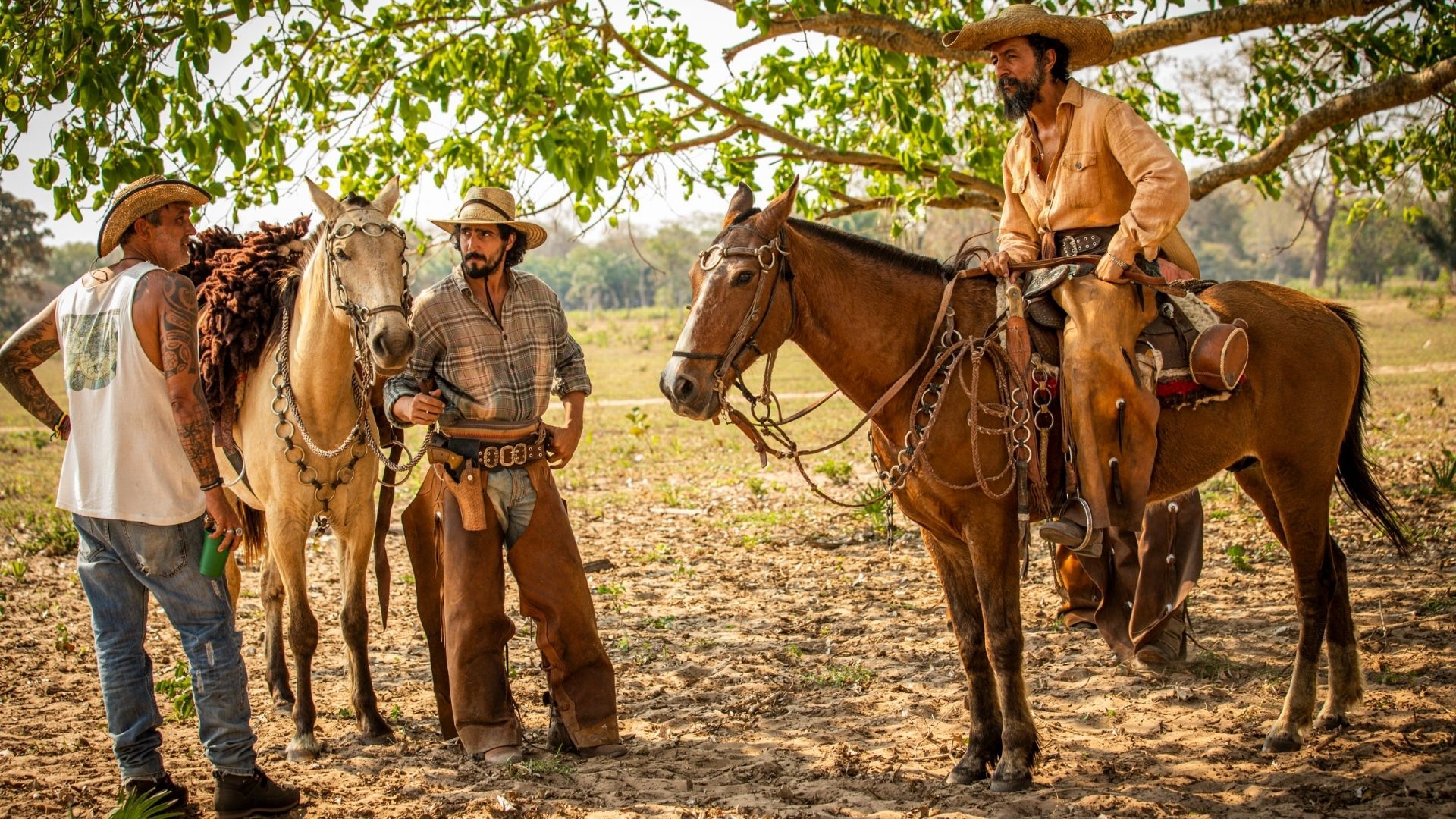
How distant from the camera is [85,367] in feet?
12.7

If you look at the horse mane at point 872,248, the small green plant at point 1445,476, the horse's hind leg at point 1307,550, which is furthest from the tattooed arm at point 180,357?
the small green plant at point 1445,476

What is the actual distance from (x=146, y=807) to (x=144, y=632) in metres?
0.63

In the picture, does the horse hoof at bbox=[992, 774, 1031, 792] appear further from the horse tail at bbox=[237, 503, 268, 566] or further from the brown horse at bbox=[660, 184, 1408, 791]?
the horse tail at bbox=[237, 503, 268, 566]

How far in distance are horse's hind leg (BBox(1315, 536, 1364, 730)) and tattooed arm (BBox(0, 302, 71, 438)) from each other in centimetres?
532

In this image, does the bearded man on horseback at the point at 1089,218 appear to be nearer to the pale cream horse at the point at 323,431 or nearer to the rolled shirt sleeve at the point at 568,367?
the rolled shirt sleeve at the point at 568,367

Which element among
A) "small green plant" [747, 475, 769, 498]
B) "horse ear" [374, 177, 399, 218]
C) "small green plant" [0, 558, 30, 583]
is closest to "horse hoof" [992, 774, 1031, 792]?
"horse ear" [374, 177, 399, 218]

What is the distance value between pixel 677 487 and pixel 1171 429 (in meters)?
7.11

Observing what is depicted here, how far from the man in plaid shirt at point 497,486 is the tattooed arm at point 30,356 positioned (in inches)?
50.0

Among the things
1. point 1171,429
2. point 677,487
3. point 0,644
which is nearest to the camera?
point 1171,429

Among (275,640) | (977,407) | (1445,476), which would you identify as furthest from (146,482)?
(1445,476)

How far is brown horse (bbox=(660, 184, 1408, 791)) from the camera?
407cm

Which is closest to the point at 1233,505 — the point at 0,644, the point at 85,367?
the point at 85,367

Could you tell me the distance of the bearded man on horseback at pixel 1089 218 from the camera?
166 inches

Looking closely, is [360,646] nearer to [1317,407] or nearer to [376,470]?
[376,470]
